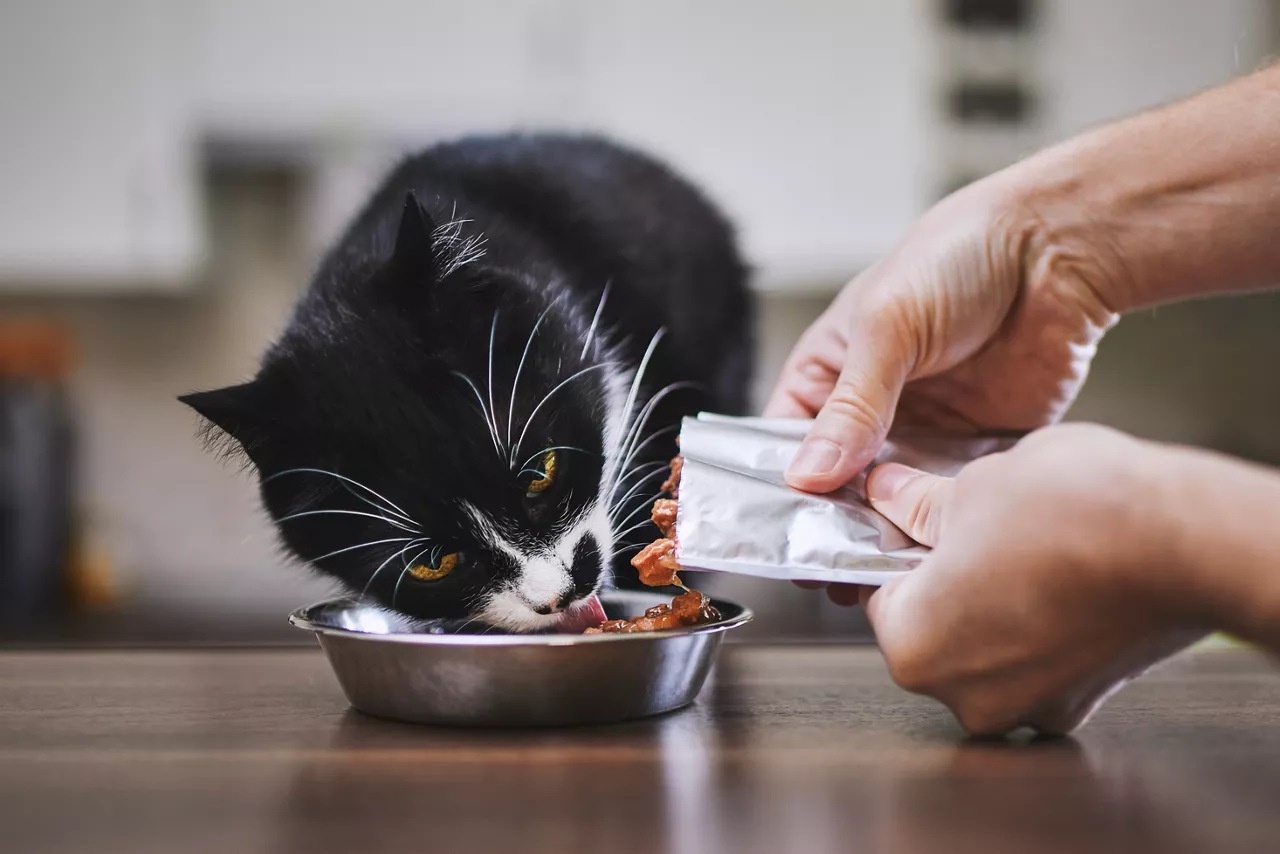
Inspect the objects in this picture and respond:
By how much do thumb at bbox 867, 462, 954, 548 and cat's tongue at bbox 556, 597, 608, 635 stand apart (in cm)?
28

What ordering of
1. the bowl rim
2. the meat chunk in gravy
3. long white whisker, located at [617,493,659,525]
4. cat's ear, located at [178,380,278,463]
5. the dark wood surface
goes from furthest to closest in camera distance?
long white whisker, located at [617,493,659,525] → cat's ear, located at [178,380,278,463] → the meat chunk in gravy → the bowl rim → the dark wood surface

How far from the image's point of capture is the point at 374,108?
2855mm

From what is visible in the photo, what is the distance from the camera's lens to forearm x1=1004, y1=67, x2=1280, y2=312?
3.21 feet

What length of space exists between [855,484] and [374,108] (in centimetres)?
238

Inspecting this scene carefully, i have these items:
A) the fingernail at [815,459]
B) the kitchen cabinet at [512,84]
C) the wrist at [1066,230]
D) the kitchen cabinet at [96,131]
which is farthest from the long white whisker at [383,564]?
the kitchen cabinet at [96,131]

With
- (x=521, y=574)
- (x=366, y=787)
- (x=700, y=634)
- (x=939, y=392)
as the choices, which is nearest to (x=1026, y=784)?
(x=700, y=634)

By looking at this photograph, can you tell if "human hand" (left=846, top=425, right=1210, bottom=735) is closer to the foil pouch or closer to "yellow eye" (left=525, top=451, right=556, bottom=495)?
the foil pouch

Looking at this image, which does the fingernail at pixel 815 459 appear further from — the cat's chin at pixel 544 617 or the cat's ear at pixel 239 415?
the cat's ear at pixel 239 415

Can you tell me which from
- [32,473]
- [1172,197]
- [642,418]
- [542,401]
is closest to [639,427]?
[642,418]

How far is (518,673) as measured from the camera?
0.67 meters

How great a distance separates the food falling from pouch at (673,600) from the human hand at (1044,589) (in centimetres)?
14

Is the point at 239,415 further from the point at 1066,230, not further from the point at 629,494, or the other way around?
the point at 1066,230

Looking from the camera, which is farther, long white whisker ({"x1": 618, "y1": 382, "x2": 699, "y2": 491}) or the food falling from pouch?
long white whisker ({"x1": 618, "y1": 382, "x2": 699, "y2": 491})

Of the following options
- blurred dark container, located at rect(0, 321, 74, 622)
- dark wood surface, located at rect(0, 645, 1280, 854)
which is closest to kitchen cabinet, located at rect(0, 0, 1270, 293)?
blurred dark container, located at rect(0, 321, 74, 622)
